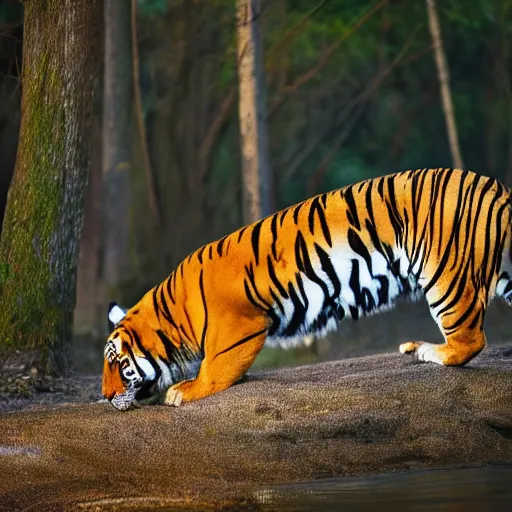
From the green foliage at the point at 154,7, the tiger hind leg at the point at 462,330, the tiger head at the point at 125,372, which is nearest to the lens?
the tiger hind leg at the point at 462,330

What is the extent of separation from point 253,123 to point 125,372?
16.1ft

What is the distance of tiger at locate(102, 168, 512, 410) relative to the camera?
615cm

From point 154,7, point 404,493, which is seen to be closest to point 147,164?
point 154,7

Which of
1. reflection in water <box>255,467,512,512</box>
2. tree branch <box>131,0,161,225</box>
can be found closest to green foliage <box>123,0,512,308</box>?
tree branch <box>131,0,161,225</box>

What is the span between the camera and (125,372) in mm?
6316

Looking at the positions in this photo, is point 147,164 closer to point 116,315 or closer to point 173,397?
point 116,315

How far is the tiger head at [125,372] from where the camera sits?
6270 mm

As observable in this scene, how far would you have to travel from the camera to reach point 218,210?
16422 millimetres

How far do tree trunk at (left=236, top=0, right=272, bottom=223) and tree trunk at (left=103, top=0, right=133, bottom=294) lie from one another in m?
2.64

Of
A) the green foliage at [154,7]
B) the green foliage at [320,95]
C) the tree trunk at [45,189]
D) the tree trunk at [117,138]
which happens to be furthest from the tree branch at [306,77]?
the tree trunk at [45,189]

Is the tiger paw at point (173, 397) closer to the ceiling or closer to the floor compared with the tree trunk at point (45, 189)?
Answer: closer to the floor

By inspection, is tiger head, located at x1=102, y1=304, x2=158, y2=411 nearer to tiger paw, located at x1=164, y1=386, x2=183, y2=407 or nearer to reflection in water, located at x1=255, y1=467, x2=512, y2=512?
tiger paw, located at x1=164, y1=386, x2=183, y2=407

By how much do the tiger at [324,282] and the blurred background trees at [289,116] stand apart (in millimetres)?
6827

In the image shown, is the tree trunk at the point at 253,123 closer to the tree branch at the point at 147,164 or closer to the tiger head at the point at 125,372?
the tree branch at the point at 147,164
